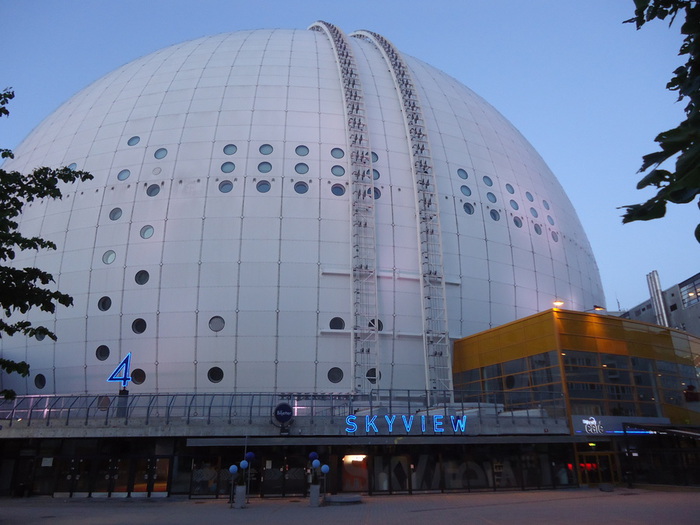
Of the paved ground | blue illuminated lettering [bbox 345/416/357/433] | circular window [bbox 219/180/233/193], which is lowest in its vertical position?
the paved ground

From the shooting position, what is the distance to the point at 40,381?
2972 cm

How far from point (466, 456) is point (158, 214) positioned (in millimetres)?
19305

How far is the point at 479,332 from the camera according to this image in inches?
1266

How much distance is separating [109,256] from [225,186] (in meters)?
6.94

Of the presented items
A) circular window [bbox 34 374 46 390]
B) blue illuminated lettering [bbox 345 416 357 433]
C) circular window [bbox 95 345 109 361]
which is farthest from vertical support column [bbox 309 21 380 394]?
circular window [bbox 34 374 46 390]

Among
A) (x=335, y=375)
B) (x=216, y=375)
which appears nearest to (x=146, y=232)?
(x=216, y=375)

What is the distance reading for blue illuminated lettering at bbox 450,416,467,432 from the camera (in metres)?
25.5

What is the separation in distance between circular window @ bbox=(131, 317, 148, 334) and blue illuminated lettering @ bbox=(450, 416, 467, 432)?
15154 mm

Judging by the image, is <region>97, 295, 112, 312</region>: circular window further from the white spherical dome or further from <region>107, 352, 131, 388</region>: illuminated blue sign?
<region>107, 352, 131, 388</region>: illuminated blue sign

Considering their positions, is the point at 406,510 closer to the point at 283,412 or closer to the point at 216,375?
the point at 283,412

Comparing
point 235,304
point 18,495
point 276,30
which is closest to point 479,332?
point 235,304

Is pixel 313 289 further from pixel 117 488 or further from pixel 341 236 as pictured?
pixel 117 488

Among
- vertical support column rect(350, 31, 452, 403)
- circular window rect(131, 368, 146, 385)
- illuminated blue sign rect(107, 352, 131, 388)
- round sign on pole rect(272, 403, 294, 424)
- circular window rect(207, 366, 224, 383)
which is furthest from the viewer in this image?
vertical support column rect(350, 31, 452, 403)

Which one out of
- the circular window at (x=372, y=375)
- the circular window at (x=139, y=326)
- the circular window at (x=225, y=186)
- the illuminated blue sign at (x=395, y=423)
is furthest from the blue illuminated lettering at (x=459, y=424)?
the circular window at (x=225, y=186)
